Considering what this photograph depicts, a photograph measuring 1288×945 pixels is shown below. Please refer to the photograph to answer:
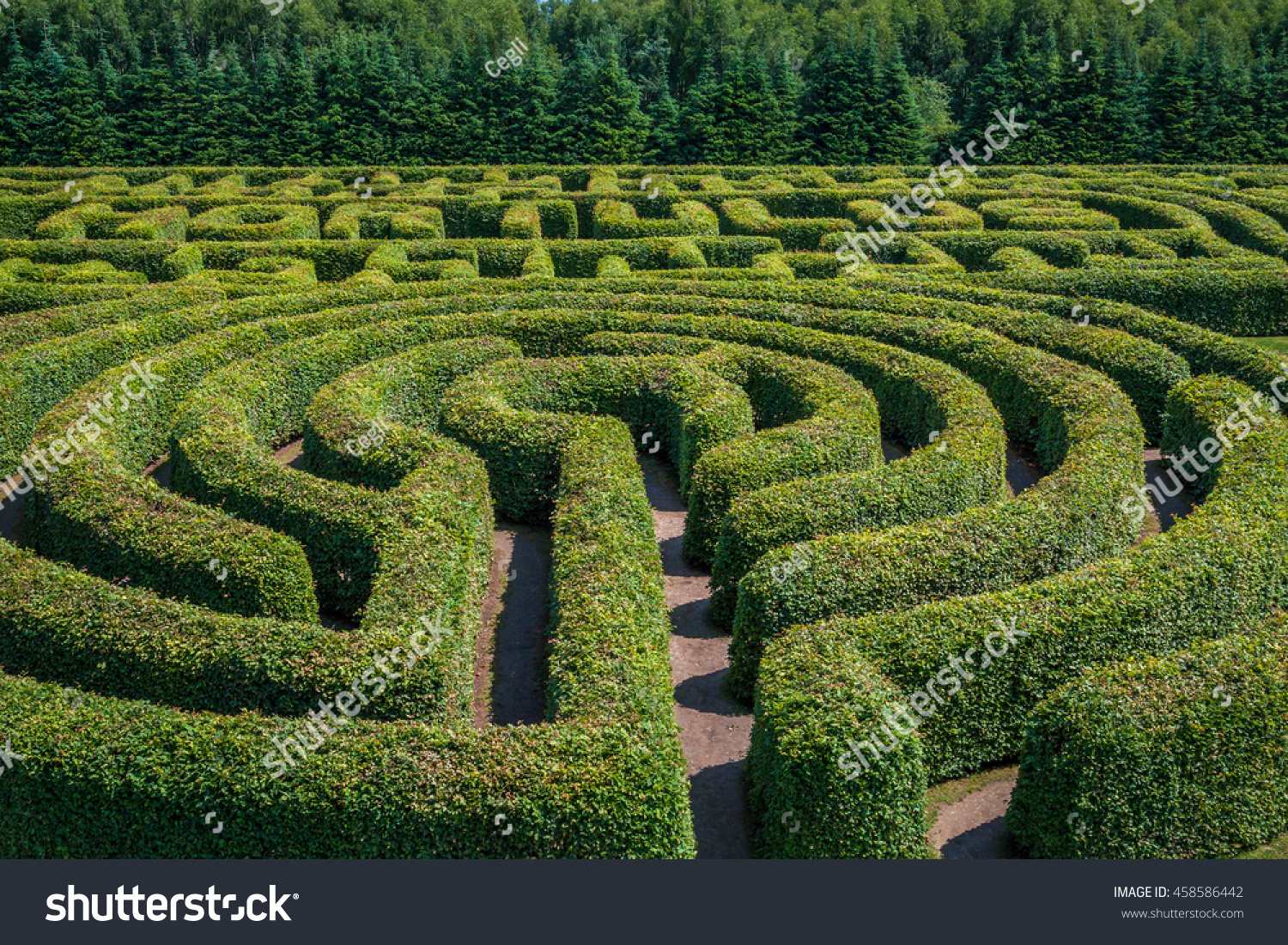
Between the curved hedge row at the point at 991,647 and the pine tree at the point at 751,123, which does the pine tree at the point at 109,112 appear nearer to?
the pine tree at the point at 751,123

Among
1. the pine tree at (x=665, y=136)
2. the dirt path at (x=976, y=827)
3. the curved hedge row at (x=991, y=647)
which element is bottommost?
the dirt path at (x=976, y=827)

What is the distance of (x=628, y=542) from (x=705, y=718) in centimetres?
379

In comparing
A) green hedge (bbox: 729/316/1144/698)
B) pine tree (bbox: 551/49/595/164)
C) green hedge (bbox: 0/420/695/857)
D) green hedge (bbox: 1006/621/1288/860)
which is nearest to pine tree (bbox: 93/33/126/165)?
pine tree (bbox: 551/49/595/164)

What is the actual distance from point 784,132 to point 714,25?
21.3m

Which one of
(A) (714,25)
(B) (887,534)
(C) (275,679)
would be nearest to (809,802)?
(B) (887,534)

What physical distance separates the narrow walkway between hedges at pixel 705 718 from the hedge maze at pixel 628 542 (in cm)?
52

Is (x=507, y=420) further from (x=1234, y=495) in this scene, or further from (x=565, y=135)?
(x=565, y=135)

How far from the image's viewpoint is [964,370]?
95.8ft

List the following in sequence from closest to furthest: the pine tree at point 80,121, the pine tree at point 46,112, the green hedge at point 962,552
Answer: the green hedge at point 962,552, the pine tree at point 80,121, the pine tree at point 46,112

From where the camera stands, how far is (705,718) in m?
A: 17.5

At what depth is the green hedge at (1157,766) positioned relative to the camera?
13.5 metres

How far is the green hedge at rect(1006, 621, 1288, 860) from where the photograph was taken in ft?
44.1

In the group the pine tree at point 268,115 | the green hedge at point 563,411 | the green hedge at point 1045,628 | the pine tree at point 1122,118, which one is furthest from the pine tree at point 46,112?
the green hedge at point 1045,628

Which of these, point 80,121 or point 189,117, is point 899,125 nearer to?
point 189,117
